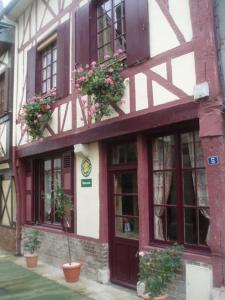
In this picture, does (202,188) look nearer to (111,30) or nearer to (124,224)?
(124,224)

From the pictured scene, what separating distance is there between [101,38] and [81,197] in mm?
3029

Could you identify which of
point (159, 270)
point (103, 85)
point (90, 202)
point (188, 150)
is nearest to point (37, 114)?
point (90, 202)

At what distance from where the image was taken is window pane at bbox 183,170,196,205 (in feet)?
18.0

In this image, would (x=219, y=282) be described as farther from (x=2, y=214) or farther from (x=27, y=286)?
(x=2, y=214)

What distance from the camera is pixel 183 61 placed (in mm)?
5395

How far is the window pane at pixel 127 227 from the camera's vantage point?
21.5 ft

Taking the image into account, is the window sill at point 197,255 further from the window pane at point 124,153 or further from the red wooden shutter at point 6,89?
the red wooden shutter at point 6,89

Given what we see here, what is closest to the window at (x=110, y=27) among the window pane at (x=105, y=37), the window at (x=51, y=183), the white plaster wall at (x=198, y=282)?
the window pane at (x=105, y=37)

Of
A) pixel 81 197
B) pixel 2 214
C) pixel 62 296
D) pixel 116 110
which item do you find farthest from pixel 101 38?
pixel 2 214

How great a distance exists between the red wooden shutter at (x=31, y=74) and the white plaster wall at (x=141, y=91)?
3966mm

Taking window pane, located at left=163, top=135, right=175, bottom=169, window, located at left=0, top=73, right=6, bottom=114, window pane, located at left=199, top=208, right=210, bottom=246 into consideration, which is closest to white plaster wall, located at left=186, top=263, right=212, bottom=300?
window pane, located at left=199, top=208, right=210, bottom=246

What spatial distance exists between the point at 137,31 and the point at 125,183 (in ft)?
8.23

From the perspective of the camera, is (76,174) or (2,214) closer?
(76,174)

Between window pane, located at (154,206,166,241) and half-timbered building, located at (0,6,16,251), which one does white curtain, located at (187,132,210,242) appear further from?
half-timbered building, located at (0,6,16,251)
